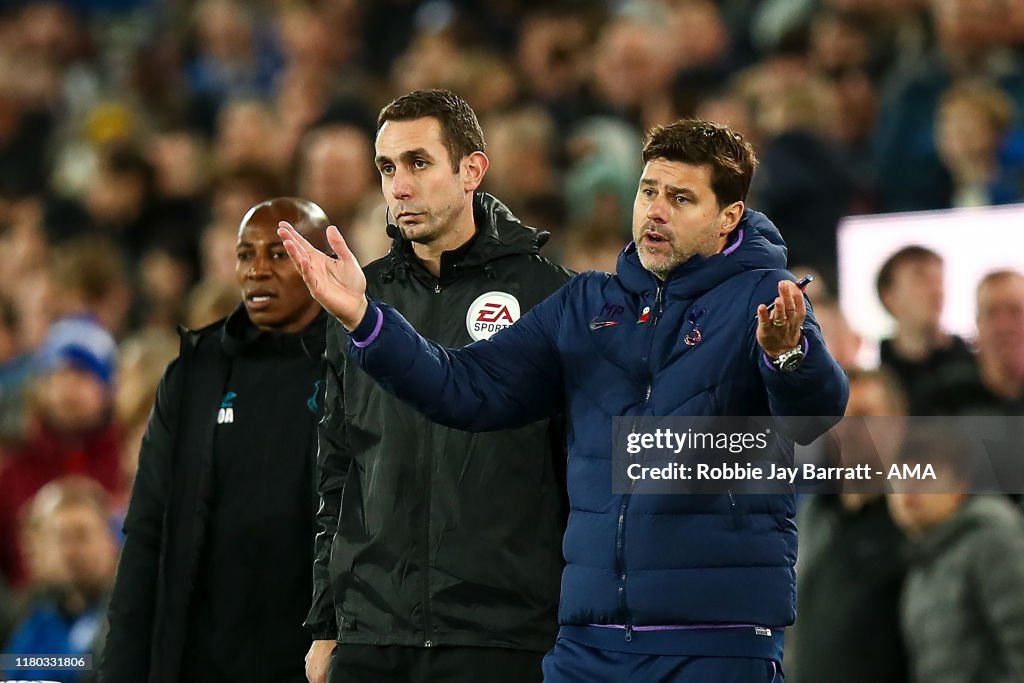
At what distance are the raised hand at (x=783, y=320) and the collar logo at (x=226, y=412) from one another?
1926 millimetres

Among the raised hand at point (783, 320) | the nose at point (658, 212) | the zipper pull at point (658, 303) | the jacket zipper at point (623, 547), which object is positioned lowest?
the jacket zipper at point (623, 547)

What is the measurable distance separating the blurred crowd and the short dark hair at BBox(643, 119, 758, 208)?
230 cm

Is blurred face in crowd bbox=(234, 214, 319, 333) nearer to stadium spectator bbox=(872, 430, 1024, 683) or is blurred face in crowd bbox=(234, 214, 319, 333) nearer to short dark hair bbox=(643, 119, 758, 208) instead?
short dark hair bbox=(643, 119, 758, 208)

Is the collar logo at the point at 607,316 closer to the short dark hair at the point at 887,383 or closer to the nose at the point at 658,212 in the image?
the nose at the point at 658,212

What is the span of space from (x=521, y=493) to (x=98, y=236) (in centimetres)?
692

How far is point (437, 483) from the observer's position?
169 inches

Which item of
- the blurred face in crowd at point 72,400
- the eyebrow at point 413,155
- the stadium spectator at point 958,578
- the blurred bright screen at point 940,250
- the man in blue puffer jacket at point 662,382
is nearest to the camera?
the man in blue puffer jacket at point 662,382

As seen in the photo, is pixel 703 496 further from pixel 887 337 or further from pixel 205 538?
pixel 887 337

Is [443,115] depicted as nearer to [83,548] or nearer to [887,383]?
[887,383]

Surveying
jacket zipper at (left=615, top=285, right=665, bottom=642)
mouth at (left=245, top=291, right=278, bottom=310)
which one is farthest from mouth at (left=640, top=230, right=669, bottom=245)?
mouth at (left=245, top=291, right=278, bottom=310)

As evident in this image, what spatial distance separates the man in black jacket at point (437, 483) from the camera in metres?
4.22

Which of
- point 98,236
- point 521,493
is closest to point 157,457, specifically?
point 521,493

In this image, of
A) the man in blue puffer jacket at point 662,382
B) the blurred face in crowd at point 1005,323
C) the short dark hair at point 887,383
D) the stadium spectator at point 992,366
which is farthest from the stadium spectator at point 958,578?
the man in blue puffer jacket at point 662,382

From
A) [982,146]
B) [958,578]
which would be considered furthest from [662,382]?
[982,146]
